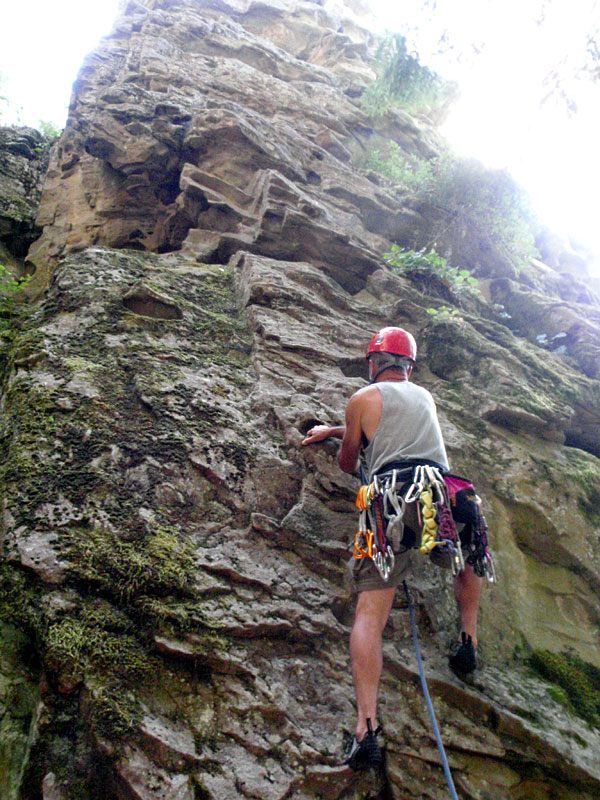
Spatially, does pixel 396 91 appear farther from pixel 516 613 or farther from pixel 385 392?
pixel 516 613

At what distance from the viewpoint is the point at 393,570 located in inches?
119

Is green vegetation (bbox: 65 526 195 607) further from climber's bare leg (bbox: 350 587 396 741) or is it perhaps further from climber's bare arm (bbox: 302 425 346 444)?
climber's bare arm (bbox: 302 425 346 444)

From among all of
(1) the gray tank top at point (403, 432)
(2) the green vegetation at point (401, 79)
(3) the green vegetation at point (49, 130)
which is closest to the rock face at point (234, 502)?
(1) the gray tank top at point (403, 432)

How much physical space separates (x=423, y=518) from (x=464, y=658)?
1.13 metres

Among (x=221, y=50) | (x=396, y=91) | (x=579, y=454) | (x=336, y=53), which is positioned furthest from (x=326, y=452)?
(x=336, y=53)

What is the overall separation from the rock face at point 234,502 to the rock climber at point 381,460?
8.5 inches

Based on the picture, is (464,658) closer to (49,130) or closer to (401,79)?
(401,79)

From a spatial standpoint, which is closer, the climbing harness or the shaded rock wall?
the climbing harness

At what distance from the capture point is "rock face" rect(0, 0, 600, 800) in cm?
243

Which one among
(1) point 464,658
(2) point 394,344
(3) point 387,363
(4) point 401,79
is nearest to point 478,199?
(4) point 401,79

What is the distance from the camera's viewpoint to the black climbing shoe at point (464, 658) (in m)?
3.18

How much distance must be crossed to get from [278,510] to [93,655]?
1568 mm

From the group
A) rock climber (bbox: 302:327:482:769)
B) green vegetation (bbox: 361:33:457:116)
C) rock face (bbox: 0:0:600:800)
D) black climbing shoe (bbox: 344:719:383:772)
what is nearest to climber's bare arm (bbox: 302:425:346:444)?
rock climber (bbox: 302:327:482:769)

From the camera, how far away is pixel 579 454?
543 centimetres
